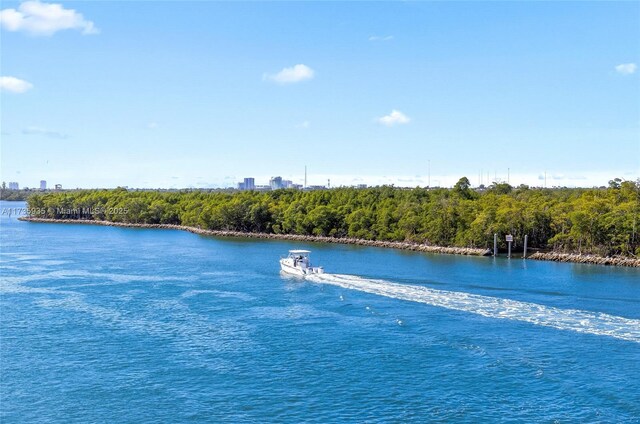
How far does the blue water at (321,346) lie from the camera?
54.9ft

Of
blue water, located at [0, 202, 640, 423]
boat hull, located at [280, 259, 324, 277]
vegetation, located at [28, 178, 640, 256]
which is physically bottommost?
blue water, located at [0, 202, 640, 423]

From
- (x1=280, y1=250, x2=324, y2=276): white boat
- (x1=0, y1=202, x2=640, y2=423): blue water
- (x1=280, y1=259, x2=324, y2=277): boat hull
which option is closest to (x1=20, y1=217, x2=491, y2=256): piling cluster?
(x1=0, y1=202, x2=640, y2=423): blue water

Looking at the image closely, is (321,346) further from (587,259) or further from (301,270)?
(587,259)

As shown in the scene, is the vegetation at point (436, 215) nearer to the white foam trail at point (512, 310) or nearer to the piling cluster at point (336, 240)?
the piling cluster at point (336, 240)

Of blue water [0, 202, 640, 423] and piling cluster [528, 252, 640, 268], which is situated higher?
piling cluster [528, 252, 640, 268]

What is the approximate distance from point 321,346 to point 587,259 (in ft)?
96.1

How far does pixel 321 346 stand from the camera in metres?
21.9

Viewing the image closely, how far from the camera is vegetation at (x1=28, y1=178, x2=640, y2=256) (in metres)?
46.2

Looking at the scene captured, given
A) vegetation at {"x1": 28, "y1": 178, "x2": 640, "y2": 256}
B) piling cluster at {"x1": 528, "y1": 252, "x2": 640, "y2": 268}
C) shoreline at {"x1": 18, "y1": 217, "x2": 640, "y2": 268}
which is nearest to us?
piling cluster at {"x1": 528, "y1": 252, "x2": 640, "y2": 268}

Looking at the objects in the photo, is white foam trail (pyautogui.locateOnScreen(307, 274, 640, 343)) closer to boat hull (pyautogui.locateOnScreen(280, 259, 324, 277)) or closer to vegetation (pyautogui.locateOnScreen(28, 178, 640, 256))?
boat hull (pyautogui.locateOnScreen(280, 259, 324, 277))

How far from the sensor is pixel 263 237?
67.1 m

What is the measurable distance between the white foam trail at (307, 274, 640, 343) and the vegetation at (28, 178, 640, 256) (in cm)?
2034

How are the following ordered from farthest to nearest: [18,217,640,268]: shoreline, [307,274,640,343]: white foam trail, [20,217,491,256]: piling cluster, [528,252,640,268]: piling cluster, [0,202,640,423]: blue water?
1. [20,217,491,256]: piling cluster
2. [18,217,640,268]: shoreline
3. [528,252,640,268]: piling cluster
4. [307,274,640,343]: white foam trail
5. [0,202,640,423]: blue water

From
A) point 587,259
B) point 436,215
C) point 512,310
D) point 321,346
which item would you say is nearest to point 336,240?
point 436,215
